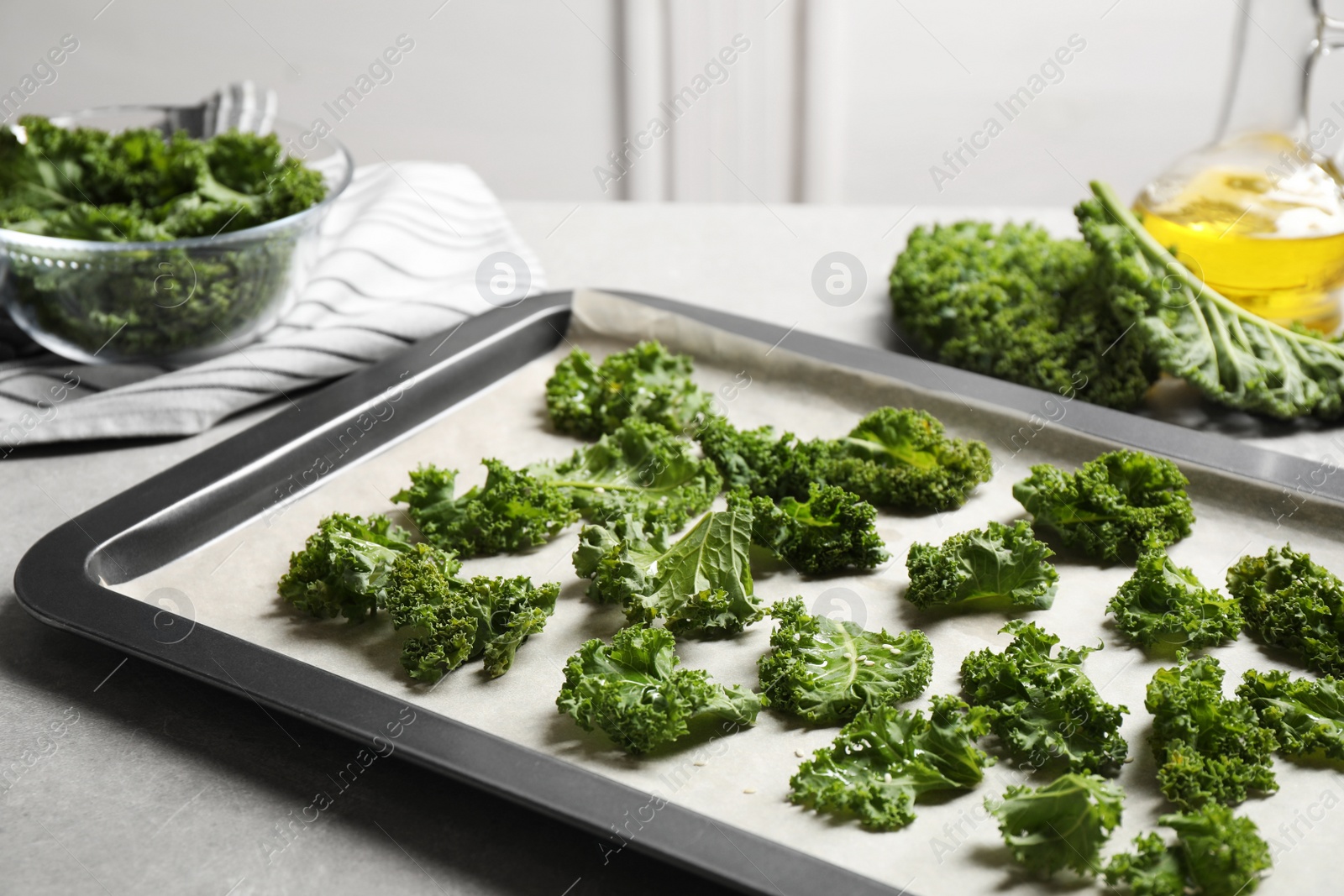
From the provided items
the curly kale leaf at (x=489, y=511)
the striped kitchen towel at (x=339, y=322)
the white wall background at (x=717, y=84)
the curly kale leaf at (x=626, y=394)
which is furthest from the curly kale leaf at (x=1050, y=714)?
the white wall background at (x=717, y=84)

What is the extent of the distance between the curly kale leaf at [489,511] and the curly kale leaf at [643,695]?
38 centimetres

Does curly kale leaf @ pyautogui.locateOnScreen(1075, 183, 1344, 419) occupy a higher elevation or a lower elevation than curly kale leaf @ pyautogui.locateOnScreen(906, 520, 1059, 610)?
higher

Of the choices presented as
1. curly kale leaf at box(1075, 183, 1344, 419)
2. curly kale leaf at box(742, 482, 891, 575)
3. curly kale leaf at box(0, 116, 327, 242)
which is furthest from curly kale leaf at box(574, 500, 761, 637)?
curly kale leaf at box(0, 116, 327, 242)

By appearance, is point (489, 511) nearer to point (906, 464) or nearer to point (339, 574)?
point (339, 574)

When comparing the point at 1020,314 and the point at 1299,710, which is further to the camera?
the point at 1020,314

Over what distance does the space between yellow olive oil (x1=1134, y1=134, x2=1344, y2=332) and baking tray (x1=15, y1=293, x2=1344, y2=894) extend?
0.46 metres

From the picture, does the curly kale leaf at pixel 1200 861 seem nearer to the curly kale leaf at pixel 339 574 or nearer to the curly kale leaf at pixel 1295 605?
the curly kale leaf at pixel 1295 605

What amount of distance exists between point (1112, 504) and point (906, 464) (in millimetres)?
361

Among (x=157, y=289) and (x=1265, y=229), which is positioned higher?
(x=1265, y=229)

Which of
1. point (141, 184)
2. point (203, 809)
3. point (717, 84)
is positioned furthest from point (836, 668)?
point (717, 84)

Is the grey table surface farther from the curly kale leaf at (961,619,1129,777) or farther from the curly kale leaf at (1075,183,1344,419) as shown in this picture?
the curly kale leaf at (1075,183,1344,419)

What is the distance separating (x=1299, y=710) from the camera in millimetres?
1511

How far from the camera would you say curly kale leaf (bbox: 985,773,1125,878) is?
130cm

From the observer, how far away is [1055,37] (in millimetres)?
4902
